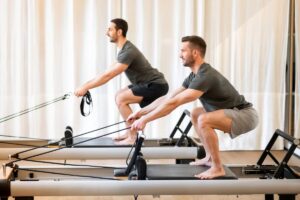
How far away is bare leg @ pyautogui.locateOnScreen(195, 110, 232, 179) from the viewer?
3611 millimetres

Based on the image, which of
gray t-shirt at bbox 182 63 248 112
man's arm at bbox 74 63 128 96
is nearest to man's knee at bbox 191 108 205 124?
gray t-shirt at bbox 182 63 248 112

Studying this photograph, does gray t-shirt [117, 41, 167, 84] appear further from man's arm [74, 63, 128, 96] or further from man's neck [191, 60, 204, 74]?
man's neck [191, 60, 204, 74]

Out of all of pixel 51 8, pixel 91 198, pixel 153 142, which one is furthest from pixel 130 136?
pixel 51 8

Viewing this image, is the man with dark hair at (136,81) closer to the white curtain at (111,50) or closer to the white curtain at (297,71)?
the white curtain at (111,50)

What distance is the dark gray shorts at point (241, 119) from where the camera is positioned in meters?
3.69

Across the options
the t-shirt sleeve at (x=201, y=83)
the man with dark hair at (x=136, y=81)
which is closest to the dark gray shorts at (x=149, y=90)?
the man with dark hair at (x=136, y=81)

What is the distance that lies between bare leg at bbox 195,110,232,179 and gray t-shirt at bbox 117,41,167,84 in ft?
4.17

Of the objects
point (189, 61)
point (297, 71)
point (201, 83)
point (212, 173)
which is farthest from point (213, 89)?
point (297, 71)

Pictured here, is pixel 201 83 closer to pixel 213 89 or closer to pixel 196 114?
pixel 213 89

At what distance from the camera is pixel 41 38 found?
6.15 meters

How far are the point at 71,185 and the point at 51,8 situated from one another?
326 cm

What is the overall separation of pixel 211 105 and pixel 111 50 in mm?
2673

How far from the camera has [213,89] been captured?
3627 millimetres

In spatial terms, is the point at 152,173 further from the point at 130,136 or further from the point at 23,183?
the point at 130,136
